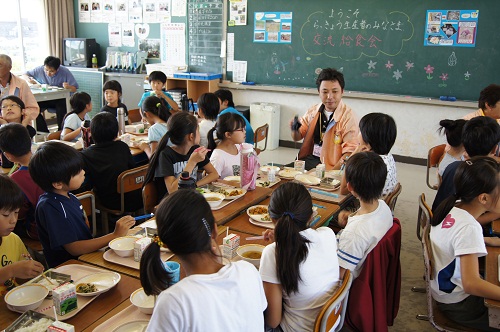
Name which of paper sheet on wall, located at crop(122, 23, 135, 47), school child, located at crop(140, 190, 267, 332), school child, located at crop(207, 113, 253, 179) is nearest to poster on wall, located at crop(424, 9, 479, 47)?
school child, located at crop(207, 113, 253, 179)

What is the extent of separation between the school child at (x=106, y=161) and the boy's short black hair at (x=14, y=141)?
530mm

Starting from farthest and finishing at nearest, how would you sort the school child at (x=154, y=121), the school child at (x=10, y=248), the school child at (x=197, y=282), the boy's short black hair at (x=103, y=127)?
the school child at (x=154, y=121)
the boy's short black hair at (x=103, y=127)
the school child at (x=10, y=248)
the school child at (x=197, y=282)

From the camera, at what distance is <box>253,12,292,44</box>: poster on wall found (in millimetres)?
6246

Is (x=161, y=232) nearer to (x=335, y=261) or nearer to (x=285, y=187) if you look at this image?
(x=285, y=187)

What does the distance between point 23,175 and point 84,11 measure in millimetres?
6552

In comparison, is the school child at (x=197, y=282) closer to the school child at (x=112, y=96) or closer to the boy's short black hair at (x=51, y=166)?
the boy's short black hair at (x=51, y=166)

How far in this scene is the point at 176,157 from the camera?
292cm

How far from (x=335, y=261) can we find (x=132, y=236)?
3.13 ft

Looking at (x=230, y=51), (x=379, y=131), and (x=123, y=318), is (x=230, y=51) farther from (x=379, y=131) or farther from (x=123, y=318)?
(x=123, y=318)

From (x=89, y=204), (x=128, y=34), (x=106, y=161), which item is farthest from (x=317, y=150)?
(x=128, y=34)

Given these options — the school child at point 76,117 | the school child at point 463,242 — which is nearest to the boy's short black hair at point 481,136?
the school child at point 463,242

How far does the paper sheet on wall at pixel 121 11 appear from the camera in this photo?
7738 mm

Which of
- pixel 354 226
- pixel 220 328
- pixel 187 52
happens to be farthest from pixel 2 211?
pixel 187 52

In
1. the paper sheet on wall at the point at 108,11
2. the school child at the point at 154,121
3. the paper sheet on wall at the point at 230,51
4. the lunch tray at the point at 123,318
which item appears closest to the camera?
the lunch tray at the point at 123,318
